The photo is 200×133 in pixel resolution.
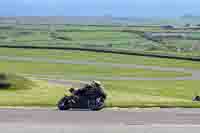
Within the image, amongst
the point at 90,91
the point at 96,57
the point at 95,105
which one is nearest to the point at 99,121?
the point at 95,105

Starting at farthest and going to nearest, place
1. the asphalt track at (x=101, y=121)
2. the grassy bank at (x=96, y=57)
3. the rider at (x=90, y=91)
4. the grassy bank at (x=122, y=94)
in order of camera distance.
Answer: the grassy bank at (x=96, y=57) < the grassy bank at (x=122, y=94) < the rider at (x=90, y=91) < the asphalt track at (x=101, y=121)

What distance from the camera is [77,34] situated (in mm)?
175375

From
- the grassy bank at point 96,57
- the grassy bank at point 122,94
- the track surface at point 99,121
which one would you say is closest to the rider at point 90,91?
the grassy bank at point 122,94

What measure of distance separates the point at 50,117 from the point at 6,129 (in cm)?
345

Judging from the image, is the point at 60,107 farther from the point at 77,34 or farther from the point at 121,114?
the point at 77,34

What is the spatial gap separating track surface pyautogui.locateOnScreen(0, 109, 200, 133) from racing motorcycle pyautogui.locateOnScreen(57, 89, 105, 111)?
3.66 feet

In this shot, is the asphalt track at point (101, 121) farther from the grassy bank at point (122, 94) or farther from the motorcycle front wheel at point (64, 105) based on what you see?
the grassy bank at point (122, 94)

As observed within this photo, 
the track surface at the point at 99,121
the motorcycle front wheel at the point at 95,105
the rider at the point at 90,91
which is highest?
the rider at the point at 90,91

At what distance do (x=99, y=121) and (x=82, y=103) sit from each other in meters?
4.83

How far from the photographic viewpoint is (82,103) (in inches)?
973

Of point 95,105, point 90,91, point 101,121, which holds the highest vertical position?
point 90,91

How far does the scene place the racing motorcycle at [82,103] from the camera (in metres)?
24.3

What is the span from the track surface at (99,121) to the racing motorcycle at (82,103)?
1.11m

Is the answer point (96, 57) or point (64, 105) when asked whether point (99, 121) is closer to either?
point (64, 105)
